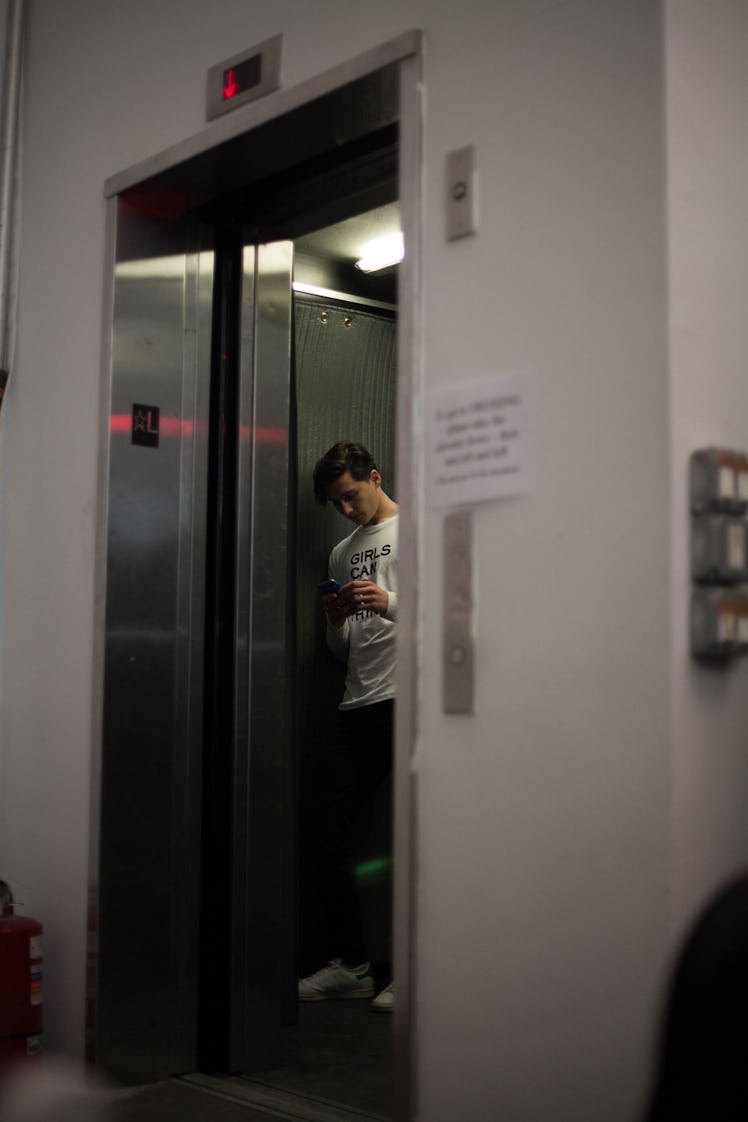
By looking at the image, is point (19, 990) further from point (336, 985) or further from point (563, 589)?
point (563, 589)

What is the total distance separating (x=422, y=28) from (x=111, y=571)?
1337 mm

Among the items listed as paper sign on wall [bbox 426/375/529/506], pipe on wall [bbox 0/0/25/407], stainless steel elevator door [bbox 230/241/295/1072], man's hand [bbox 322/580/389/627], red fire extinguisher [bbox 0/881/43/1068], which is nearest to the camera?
paper sign on wall [bbox 426/375/529/506]

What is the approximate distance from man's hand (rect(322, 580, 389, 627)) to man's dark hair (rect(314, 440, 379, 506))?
34cm

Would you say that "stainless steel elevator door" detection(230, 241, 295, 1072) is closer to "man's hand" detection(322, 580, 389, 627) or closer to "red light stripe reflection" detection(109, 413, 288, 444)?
"red light stripe reflection" detection(109, 413, 288, 444)

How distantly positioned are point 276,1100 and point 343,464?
1.69m

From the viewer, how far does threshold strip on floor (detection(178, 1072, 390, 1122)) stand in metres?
2.52

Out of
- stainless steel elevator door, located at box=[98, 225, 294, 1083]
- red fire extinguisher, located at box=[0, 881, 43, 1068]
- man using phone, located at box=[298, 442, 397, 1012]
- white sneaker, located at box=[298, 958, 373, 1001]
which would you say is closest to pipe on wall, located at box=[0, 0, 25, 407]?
stainless steel elevator door, located at box=[98, 225, 294, 1083]

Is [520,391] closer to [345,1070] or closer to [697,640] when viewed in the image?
[697,640]

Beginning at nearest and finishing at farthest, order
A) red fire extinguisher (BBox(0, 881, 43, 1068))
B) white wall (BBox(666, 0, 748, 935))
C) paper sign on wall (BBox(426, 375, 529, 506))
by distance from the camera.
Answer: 1. white wall (BBox(666, 0, 748, 935))
2. paper sign on wall (BBox(426, 375, 529, 506))
3. red fire extinguisher (BBox(0, 881, 43, 1068))

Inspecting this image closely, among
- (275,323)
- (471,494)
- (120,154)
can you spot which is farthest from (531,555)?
(120,154)

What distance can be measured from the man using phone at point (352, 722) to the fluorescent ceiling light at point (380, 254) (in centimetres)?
67

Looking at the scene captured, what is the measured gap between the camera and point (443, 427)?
2.05 meters

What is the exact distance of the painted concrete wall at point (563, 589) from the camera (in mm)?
1740

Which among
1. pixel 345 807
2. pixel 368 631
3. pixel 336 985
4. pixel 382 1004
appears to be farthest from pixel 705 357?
pixel 336 985
